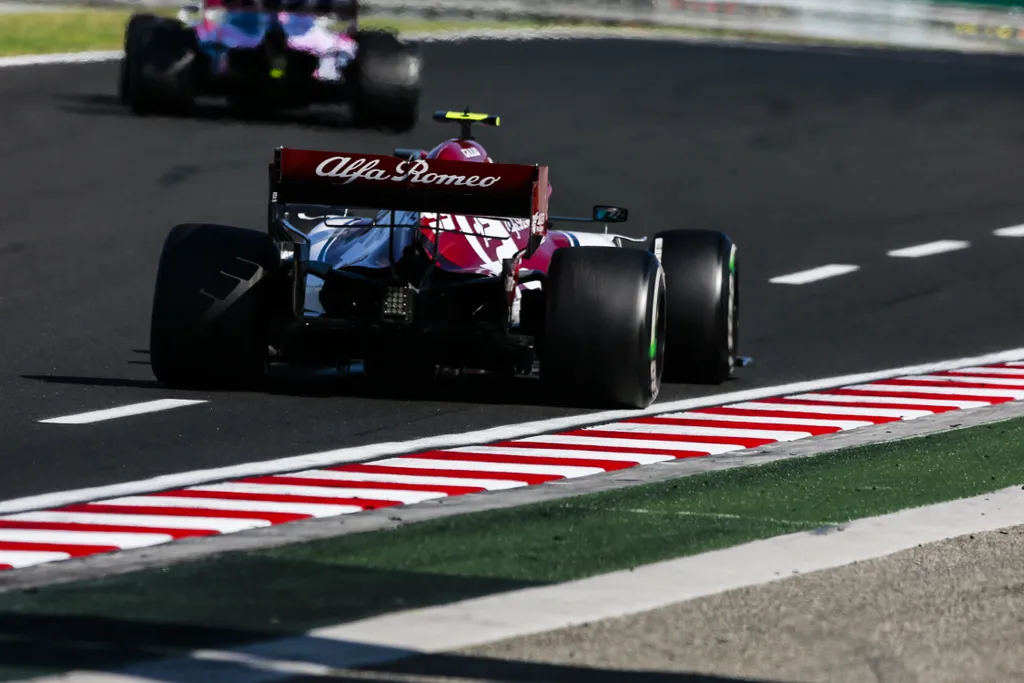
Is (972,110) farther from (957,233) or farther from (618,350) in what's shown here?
(618,350)

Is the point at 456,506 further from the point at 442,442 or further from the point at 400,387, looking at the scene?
the point at 400,387

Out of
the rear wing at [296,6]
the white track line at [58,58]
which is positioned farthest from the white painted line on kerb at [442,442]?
the white track line at [58,58]

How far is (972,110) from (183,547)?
23820mm

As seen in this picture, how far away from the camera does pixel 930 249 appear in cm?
2039

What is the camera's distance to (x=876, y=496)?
8945mm

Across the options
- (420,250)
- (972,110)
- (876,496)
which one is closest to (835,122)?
(972,110)

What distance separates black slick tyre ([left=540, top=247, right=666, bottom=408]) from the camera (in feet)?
37.5

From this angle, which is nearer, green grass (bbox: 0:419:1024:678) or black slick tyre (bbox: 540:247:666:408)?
green grass (bbox: 0:419:1024:678)

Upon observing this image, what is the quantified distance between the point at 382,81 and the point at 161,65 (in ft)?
8.23

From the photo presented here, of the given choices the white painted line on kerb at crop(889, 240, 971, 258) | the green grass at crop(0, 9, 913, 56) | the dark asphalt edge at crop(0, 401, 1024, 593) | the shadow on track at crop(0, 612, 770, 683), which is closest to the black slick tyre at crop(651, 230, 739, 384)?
the dark asphalt edge at crop(0, 401, 1024, 593)

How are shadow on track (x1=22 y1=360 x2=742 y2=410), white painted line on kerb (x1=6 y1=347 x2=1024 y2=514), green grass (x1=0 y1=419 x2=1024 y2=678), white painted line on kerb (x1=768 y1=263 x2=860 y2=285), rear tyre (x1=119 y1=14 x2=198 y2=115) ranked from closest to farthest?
green grass (x1=0 y1=419 x2=1024 y2=678) < white painted line on kerb (x1=6 y1=347 x2=1024 y2=514) < shadow on track (x1=22 y1=360 x2=742 y2=410) < white painted line on kerb (x1=768 y1=263 x2=860 y2=285) < rear tyre (x1=119 y1=14 x2=198 y2=115)

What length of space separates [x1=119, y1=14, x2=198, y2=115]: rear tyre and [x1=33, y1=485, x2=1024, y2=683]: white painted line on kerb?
16.9 metres

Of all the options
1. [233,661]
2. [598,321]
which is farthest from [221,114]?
[233,661]

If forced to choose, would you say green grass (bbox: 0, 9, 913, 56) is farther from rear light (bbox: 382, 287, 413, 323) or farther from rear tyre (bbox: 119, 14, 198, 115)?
rear light (bbox: 382, 287, 413, 323)
